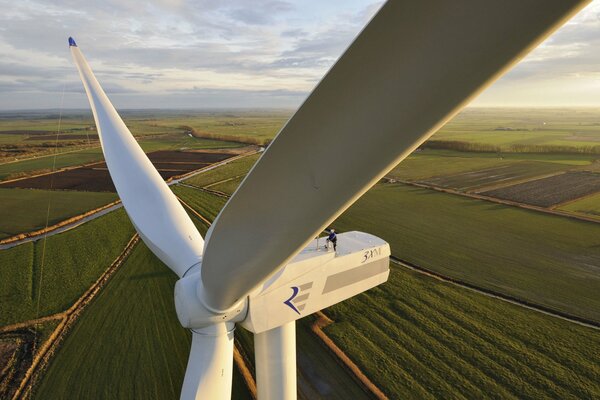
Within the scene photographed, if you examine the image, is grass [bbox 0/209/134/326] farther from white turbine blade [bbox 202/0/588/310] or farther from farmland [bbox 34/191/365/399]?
white turbine blade [bbox 202/0/588/310]

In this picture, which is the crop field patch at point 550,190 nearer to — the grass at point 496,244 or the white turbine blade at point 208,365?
the grass at point 496,244

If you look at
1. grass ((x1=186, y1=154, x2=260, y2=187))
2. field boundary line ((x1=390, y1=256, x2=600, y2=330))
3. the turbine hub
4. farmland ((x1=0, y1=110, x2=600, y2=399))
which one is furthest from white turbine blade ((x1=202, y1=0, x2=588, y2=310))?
grass ((x1=186, y1=154, x2=260, y2=187))

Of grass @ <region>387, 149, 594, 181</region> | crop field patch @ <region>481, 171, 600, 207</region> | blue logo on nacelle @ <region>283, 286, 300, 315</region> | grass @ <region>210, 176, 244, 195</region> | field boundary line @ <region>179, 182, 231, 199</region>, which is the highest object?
blue logo on nacelle @ <region>283, 286, 300, 315</region>

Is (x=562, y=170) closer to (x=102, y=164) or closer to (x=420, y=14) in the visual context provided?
(x=420, y=14)

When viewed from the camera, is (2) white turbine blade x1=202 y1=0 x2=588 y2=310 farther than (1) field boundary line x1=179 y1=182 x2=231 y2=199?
No

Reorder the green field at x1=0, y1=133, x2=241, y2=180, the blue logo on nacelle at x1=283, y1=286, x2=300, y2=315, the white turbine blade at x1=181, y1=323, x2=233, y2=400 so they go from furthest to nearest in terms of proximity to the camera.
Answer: the green field at x1=0, y1=133, x2=241, y2=180, the blue logo on nacelle at x1=283, y1=286, x2=300, y2=315, the white turbine blade at x1=181, y1=323, x2=233, y2=400

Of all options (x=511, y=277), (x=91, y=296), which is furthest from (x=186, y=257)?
(x=511, y=277)

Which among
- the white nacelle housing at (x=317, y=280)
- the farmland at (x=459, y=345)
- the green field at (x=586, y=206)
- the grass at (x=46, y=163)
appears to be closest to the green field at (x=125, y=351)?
the farmland at (x=459, y=345)
